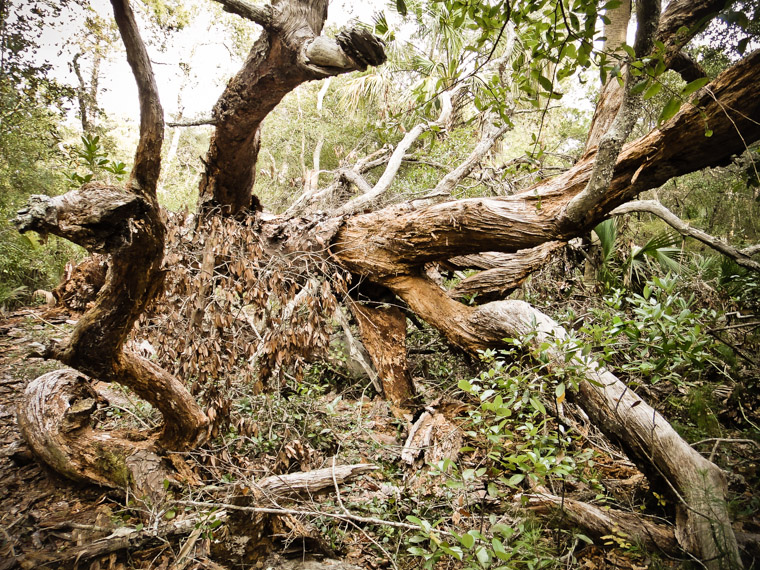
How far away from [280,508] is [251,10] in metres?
3.33

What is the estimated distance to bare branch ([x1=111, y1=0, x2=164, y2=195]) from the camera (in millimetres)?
1862

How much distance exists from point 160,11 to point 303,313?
4.45 metres

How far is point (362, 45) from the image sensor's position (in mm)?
2502

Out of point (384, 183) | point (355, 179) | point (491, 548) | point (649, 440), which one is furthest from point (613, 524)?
point (355, 179)

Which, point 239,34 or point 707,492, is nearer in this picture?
point 707,492

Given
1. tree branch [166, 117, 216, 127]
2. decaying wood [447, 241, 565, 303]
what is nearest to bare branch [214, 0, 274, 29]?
tree branch [166, 117, 216, 127]

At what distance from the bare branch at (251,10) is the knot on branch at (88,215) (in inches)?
65.4

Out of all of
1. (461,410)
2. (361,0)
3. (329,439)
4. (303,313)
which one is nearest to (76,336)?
(303,313)

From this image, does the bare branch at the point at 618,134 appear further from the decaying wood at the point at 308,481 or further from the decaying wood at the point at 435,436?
the decaying wood at the point at 308,481

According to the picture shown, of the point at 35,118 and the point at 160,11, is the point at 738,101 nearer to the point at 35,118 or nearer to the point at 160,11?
the point at 160,11

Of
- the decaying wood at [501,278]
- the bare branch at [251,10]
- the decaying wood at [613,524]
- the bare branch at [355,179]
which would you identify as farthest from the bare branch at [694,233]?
the bare branch at [251,10]

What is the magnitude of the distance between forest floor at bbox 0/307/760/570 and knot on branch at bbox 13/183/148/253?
1474mm

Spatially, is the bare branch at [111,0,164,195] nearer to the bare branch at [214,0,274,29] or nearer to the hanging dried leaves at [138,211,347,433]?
the hanging dried leaves at [138,211,347,433]

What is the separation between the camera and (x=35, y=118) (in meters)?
4.66
